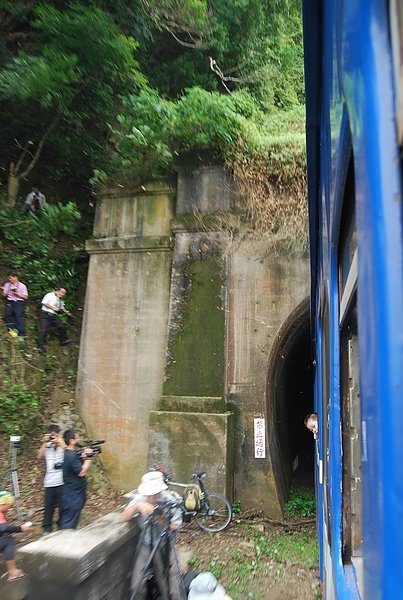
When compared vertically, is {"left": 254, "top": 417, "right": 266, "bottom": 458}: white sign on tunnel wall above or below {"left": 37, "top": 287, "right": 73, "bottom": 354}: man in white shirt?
below

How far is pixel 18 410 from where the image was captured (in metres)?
8.17

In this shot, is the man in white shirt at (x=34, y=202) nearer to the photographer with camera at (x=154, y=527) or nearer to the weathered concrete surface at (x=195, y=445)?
the weathered concrete surface at (x=195, y=445)

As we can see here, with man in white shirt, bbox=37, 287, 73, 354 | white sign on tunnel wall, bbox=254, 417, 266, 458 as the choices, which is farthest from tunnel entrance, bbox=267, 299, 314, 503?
man in white shirt, bbox=37, 287, 73, 354

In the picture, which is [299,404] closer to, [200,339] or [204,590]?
[200,339]

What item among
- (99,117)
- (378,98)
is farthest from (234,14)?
(378,98)

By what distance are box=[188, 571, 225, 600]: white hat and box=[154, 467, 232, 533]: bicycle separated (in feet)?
10.4

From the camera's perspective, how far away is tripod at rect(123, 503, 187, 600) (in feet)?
11.4

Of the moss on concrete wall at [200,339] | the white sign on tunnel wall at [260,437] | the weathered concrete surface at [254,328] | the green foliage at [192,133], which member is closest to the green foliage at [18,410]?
the moss on concrete wall at [200,339]

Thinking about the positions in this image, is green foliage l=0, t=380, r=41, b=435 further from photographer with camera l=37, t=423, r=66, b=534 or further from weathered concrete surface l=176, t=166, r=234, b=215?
weathered concrete surface l=176, t=166, r=234, b=215

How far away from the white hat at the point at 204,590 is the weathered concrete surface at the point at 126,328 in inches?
182

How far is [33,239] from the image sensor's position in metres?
10.1

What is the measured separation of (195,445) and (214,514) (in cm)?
107

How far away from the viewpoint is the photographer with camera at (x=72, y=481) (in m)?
5.72

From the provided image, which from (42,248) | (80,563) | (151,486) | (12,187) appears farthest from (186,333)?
(12,187)
